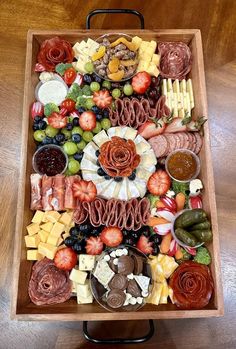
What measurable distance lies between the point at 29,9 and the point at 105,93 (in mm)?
605

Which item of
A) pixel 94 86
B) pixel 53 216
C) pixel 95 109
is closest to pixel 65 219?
pixel 53 216

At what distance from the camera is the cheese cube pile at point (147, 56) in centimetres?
173

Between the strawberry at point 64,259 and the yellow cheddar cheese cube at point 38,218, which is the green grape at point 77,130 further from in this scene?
the strawberry at point 64,259

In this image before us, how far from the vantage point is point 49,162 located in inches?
64.2

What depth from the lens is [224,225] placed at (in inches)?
66.1

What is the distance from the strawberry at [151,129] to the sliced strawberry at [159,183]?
6.8 inches

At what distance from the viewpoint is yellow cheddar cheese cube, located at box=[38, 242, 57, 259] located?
5.05ft

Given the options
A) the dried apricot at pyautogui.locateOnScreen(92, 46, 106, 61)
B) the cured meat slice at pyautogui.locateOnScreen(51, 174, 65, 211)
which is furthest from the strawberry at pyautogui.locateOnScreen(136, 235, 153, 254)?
the dried apricot at pyautogui.locateOnScreen(92, 46, 106, 61)

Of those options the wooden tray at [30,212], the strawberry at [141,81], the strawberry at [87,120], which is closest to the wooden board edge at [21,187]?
the wooden tray at [30,212]

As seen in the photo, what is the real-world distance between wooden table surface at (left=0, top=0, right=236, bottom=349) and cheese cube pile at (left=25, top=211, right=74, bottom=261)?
152 millimetres

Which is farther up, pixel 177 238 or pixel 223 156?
pixel 223 156

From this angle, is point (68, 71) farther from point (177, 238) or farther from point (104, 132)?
point (177, 238)

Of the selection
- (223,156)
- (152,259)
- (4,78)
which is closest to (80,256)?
(152,259)

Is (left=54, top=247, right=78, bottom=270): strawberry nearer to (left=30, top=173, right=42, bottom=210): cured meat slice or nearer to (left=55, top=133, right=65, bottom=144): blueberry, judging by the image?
(left=30, top=173, right=42, bottom=210): cured meat slice
